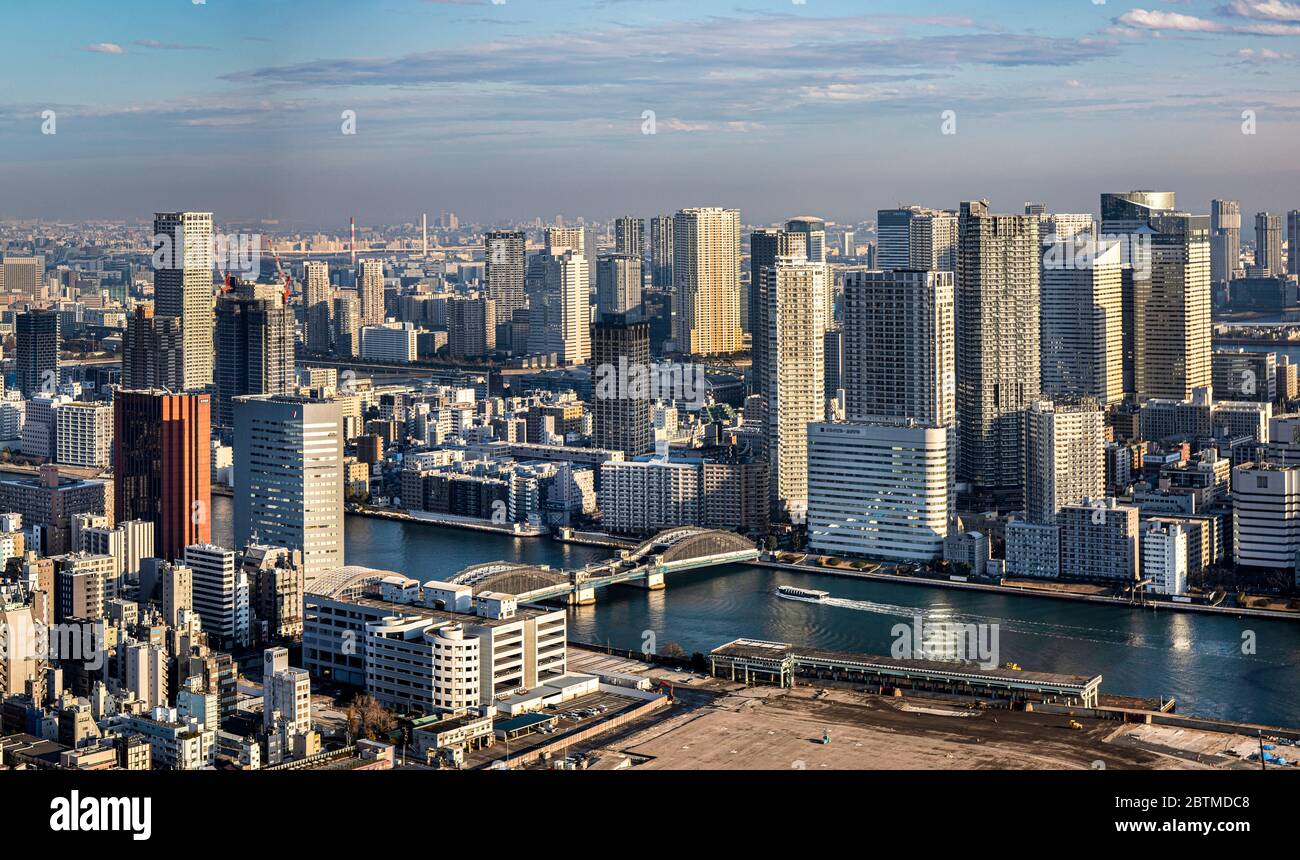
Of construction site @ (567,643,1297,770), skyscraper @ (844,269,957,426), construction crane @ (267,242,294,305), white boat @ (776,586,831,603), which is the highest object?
construction crane @ (267,242,294,305)

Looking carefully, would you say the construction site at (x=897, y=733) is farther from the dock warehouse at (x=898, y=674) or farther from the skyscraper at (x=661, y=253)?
the skyscraper at (x=661, y=253)

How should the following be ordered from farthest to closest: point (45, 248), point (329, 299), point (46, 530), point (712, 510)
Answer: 1. point (329, 299)
2. point (712, 510)
3. point (45, 248)
4. point (46, 530)

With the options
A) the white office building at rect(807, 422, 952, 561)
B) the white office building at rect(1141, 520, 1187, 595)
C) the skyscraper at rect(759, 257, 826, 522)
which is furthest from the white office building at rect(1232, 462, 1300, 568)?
the skyscraper at rect(759, 257, 826, 522)

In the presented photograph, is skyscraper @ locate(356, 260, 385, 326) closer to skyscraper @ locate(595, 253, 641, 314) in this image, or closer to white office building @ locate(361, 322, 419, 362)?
white office building @ locate(361, 322, 419, 362)

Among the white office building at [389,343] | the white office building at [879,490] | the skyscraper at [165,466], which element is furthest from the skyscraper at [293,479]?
the white office building at [389,343]
